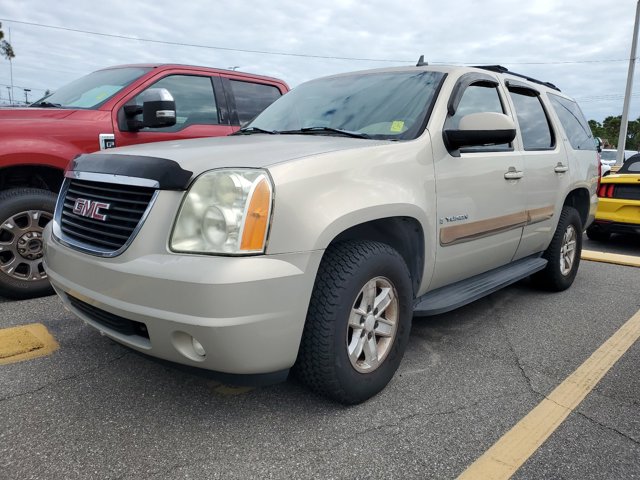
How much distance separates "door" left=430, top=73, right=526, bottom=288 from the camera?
9.30 feet

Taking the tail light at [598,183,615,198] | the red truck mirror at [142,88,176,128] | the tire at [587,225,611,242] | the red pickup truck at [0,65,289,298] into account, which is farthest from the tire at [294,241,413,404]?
the tire at [587,225,611,242]

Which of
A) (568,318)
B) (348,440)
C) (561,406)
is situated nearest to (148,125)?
(348,440)

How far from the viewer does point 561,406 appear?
8.27ft

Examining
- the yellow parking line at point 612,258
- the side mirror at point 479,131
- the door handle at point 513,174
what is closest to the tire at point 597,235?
the yellow parking line at point 612,258

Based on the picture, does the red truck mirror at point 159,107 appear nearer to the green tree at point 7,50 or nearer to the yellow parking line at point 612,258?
the yellow parking line at point 612,258

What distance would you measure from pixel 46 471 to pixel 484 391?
2.02 m

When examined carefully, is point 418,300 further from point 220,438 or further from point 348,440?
point 220,438

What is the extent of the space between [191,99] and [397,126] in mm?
2517

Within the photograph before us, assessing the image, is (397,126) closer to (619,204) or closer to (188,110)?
(188,110)

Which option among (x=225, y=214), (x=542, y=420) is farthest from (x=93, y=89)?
(x=542, y=420)

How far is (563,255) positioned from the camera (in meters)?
4.49

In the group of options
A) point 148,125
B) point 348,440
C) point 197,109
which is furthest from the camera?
point 197,109

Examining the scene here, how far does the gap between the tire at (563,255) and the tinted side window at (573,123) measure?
62 centimetres

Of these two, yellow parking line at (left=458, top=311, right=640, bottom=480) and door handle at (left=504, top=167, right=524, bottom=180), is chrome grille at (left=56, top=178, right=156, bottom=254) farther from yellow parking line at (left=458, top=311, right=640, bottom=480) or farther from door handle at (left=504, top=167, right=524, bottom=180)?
door handle at (left=504, top=167, right=524, bottom=180)
